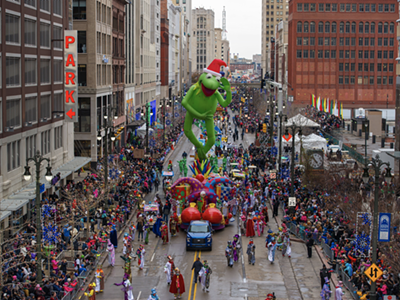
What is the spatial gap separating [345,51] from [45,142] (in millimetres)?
97241

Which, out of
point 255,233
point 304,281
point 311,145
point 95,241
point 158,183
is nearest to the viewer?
point 304,281

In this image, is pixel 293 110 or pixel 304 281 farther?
pixel 293 110

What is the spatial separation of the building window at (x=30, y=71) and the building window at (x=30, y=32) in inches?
44.5

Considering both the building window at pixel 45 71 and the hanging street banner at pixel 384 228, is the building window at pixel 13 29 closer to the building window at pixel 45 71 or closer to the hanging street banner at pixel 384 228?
the building window at pixel 45 71

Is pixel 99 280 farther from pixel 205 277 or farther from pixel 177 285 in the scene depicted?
pixel 205 277

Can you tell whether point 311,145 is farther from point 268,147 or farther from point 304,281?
point 304,281

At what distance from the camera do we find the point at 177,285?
26.2 metres

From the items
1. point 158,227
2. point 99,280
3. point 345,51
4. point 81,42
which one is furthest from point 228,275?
point 345,51

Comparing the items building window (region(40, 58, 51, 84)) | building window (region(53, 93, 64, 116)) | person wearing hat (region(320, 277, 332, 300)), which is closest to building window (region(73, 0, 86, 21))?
building window (region(53, 93, 64, 116))

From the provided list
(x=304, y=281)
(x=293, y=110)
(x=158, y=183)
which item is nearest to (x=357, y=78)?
(x=293, y=110)

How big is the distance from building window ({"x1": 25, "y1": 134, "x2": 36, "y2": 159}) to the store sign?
596cm

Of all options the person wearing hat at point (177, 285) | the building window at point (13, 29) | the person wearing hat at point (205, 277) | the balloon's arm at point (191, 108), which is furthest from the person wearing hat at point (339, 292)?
the building window at point (13, 29)

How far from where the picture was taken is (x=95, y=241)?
104 feet

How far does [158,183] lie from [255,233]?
51.3 feet
